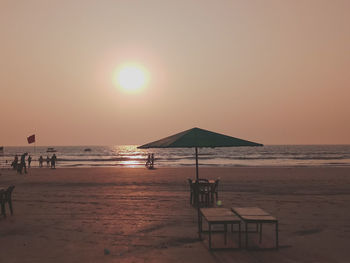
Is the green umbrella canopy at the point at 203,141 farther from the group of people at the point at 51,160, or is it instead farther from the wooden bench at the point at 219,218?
the group of people at the point at 51,160

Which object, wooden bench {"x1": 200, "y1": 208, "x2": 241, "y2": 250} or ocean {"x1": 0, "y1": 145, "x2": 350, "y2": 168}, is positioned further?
ocean {"x1": 0, "y1": 145, "x2": 350, "y2": 168}

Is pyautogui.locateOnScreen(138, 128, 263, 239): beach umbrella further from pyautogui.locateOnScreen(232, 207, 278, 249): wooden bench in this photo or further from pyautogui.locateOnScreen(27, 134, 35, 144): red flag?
pyautogui.locateOnScreen(27, 134, 35, 144): red flag

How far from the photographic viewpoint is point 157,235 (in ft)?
21.1

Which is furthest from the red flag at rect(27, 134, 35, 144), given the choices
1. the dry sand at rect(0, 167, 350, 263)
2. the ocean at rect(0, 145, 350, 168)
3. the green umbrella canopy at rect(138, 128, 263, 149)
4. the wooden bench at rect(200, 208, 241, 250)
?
the wooden bench at rect(200, 208, 241, 250)

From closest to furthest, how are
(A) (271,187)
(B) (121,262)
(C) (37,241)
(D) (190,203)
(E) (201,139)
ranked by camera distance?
(B) (121,262) → (C) (37,241) → (E) (201,139) → (D) (190,203) → (A) (271,187)

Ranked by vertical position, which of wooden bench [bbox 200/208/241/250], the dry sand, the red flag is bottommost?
the dry sand

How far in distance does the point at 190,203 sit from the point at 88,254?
16.1 feet

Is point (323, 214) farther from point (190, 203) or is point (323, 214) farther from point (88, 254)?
point (88, 254)

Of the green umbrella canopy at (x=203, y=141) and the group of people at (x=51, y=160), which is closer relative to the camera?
the green umbrella canopy at (x=203, y=141)

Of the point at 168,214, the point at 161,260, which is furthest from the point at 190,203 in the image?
the point at 161,260

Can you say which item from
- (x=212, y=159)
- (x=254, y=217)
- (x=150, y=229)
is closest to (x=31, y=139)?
(x=150, y=229)

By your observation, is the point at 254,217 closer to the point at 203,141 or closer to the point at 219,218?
the point at 219,218

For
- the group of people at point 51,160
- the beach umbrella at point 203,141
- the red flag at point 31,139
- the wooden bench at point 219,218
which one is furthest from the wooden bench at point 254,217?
the red flag at point 31,139

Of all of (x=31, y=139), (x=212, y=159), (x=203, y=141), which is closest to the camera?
(x=203, y=141)
